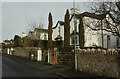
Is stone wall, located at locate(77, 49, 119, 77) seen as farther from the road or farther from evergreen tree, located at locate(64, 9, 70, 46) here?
evergreen tree, located at locate(64, 9, 70, 46)

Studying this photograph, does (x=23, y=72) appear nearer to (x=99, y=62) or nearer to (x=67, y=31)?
(x=99, y=62)

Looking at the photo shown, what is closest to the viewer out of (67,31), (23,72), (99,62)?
(99,62)

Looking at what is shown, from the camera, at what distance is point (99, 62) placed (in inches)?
320

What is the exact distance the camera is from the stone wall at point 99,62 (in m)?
Result: 7.19

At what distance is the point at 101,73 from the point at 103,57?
102 centimetres

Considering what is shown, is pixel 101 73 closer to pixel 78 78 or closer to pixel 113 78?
pixel 113 78

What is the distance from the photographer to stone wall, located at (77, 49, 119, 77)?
7.19 meters

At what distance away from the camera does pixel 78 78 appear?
7.74 m

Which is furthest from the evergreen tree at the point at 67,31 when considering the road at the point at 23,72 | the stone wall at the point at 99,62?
the stone wall at the point at 99,62

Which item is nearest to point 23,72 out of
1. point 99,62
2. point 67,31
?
point 99,62

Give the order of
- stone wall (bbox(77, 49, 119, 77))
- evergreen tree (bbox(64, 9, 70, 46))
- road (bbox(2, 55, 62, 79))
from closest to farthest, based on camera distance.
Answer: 1. stone wall (bbox(77, 49, 119, 77))
2. road (bbox(2, 55, 62, 79))
3. evergreen tree (bbox(64, 9, 70, 46))

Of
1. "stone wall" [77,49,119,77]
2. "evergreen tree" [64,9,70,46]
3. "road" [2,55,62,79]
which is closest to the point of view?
"stone wall" [77,49,119,77]

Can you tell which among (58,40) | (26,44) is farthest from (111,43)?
(26,44)

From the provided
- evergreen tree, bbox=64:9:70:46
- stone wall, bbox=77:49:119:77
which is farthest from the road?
evergreen tree, bbox=64:9:70:46
